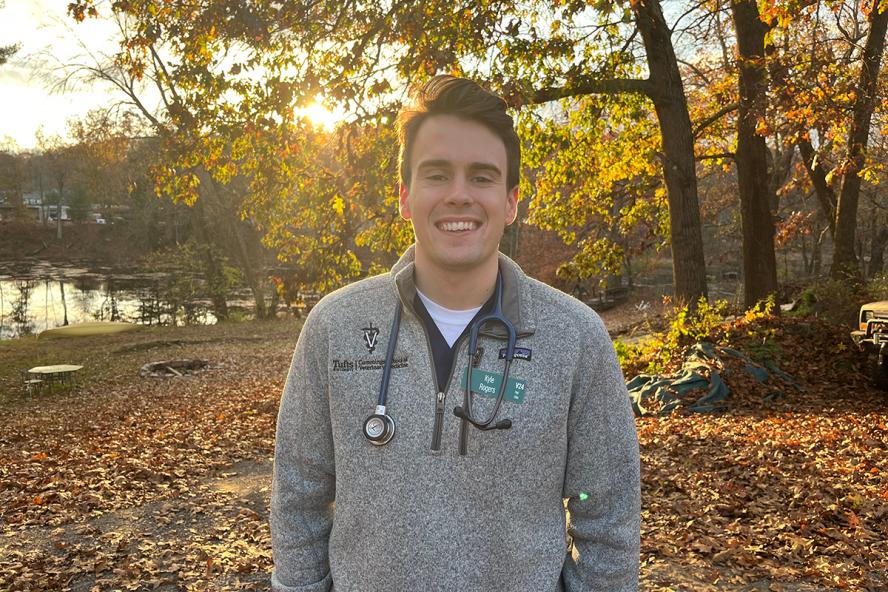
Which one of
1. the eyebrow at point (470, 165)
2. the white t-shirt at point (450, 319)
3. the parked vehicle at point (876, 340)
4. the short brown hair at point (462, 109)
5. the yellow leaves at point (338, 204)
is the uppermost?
the yellow leaves at point (338, 204)

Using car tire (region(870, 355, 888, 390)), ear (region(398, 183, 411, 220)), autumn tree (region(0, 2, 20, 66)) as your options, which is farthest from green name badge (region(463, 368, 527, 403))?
autumn tree (region(0, 2, 20, 66))

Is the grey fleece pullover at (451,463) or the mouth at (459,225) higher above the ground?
the mouth at (459,225)

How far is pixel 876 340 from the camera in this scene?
9.86 metres

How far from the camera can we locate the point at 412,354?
2.05 meters

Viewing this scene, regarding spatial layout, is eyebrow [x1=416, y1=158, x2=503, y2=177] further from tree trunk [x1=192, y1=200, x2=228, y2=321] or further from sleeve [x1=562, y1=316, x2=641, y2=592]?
tree trunk [x1=192, y1=200, x2=228, y2=321]

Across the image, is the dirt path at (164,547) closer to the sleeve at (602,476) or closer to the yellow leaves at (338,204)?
the sleeve at (602,476)

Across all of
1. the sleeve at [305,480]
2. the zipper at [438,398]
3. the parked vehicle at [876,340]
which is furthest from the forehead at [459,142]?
the parked vehicle at [876,340]

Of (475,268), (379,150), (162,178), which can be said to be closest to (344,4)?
(379,150)

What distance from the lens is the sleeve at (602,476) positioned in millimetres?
2041

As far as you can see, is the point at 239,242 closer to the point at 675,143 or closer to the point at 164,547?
the point at 675,143

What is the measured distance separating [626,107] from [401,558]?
526 inches

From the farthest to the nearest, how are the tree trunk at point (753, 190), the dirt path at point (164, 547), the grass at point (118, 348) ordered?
the grass at point (118, 348)
the tree trunk at point (753, 190)
the dirt path at point (164, 547)

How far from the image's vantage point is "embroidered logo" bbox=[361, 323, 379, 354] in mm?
2070

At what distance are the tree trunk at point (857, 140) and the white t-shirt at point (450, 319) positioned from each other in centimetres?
1060
